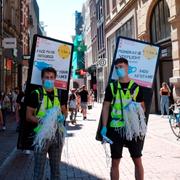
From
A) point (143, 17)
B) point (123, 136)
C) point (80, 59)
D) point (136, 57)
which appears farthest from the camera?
point (80, 59)

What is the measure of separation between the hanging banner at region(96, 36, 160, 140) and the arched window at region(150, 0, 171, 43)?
13.2 m

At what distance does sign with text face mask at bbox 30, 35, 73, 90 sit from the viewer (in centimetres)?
595

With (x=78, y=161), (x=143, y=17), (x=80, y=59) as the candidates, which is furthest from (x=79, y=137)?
(x=80, y=59)

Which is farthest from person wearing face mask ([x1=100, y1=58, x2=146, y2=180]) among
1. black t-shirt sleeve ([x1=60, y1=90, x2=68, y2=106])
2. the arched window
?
the arched window

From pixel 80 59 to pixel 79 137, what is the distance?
66.9 metres

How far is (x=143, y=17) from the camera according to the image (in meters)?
22.1

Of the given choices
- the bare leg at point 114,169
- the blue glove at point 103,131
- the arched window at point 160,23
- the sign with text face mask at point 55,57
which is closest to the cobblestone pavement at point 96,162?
the bare leg at point 114,169

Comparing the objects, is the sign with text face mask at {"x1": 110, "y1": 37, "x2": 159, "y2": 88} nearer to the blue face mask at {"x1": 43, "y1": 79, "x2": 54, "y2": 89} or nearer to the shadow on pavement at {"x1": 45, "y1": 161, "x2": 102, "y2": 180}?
the blue face mask at {"x1": 43, "y1": 79, "x2": 54, "y2": 89}

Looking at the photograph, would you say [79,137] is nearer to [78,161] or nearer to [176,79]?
[78,161]

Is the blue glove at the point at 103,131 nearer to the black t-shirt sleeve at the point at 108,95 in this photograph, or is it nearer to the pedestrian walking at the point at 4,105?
the black t-shirt sleeve at the point at 108,95

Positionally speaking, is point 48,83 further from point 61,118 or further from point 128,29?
point 128,29

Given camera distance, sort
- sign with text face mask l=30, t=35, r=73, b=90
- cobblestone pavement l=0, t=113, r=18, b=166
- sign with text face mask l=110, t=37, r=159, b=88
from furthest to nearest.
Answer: cobblestone pavement l=0, t=113, r=18, b=166 < sign with text face mask l=110, t=37, r=159, b=88 < sign with text face mask l=30, t=35, r=73, b=90

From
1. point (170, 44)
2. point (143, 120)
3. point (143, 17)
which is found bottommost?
point (143, 120)

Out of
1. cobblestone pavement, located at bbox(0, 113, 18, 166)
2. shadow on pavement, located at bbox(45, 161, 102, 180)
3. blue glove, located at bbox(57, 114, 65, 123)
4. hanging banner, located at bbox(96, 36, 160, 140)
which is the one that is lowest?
shadow on pavement, located at bbox(45, 161, 102, 180)
